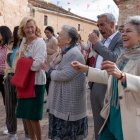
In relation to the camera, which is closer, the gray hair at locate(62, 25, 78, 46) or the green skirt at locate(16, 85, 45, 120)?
the gray hair at locate(62, 25, 78, 46)

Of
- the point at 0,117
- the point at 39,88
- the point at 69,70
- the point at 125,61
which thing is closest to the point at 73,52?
the point at 69,70

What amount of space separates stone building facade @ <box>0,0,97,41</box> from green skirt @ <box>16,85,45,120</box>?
16.1 m

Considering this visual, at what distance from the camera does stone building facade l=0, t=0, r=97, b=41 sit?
2188 centimetres

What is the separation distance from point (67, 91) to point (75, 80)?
0.17 m

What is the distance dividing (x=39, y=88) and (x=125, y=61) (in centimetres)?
213

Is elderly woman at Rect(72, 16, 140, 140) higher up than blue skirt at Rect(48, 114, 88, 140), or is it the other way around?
elderly woman at Rect(72, 16, 140, 140)

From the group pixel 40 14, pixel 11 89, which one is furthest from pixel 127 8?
pixel 40 14

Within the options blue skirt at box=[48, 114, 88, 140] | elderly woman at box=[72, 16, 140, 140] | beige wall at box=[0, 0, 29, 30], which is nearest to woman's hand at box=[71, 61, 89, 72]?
elderly woman at box=[72, 16, 140, 140]

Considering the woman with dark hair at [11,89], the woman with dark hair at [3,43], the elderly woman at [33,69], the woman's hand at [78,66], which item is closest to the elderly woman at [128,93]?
the woman's hand at [78,66]

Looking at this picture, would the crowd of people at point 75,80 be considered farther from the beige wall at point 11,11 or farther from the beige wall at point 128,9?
the beige wall at point 11,11

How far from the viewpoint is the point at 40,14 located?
37.8 meters

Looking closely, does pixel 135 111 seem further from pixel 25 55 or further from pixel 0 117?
pixel 0 117

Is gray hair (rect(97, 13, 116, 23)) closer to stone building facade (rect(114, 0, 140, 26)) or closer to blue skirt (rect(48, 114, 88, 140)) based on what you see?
blue skirt (rect(48, 114, 88, 140))

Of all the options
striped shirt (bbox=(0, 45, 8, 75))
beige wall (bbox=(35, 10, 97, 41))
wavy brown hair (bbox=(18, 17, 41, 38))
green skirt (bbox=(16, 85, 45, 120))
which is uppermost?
beige wall (bbox=(35, 10, 97, 41))
